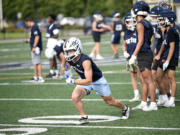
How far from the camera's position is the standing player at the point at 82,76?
809cm

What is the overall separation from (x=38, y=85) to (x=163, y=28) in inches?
211

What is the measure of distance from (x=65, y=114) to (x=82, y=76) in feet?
4.54

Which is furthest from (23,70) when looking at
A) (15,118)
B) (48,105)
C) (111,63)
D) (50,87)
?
(15,118)

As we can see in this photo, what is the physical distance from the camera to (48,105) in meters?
10.7

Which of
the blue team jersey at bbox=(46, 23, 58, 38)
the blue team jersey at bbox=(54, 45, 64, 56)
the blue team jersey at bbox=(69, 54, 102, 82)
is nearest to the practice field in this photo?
the blue team jersey at bbox=(69, 54, 102, 82)

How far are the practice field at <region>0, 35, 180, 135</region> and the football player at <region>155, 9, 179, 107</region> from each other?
370 mm

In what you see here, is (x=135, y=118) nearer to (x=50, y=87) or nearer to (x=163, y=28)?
(x=163, y=28)

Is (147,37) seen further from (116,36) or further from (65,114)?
(116,36)

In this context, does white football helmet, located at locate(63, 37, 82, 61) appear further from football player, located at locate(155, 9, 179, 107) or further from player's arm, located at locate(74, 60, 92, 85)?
football player, located at locate(155, 9, 179, 107)

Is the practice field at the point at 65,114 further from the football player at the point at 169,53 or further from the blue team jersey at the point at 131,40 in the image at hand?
the blue team jersey at the point at 131,40

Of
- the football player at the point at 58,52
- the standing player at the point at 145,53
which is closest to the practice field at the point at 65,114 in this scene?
the standing player at the point at 145,53

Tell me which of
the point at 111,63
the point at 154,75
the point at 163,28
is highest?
the point at 163,28

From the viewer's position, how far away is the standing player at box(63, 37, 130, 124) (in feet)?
26.5

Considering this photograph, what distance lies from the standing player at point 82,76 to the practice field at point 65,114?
372mm
